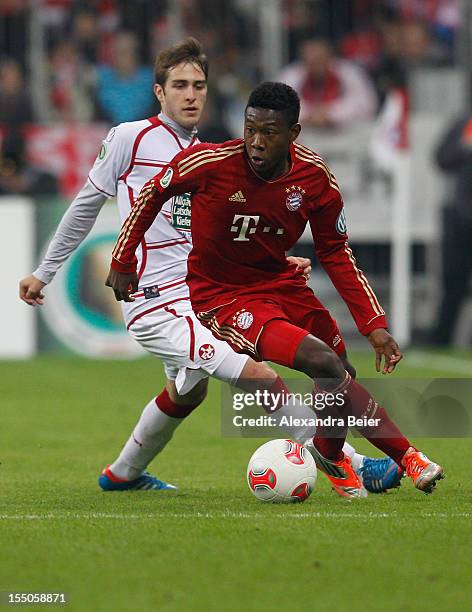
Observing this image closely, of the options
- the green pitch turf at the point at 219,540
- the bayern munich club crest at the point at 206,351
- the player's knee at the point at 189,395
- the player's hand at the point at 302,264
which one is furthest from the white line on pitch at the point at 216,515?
the player's hand at the point at 302,264

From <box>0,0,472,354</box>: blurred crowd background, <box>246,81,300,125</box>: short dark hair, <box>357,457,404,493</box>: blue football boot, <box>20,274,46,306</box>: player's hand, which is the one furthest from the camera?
<box>0,0,472,354</box>: blurred crowd background

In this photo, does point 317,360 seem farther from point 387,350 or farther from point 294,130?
point 294,130

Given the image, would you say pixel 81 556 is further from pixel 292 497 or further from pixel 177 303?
pixel 177 303

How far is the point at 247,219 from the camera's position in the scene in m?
6.43

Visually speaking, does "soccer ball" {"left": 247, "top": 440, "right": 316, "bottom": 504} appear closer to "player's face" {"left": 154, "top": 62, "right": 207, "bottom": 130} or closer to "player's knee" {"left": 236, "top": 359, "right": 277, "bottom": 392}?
"player's knee" {"left": 236, "top": 359, "right": 277, "bottom": 392}

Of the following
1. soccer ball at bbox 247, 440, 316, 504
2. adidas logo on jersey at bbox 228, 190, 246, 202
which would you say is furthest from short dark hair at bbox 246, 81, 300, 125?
soccer ball at bbox 247, 440, 316, 504

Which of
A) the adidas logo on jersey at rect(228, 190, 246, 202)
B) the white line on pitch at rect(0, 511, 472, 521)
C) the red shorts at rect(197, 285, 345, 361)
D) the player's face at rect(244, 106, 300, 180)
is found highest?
the player's face at rect(244, 106, 300, 180)

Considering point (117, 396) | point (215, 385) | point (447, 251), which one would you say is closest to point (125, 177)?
point (117, 396)

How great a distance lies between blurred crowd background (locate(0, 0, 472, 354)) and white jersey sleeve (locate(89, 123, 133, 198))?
9143mm

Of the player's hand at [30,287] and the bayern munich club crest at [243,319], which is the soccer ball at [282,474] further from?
the player's hand at [30,287]

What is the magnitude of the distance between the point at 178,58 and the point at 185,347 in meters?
1.54

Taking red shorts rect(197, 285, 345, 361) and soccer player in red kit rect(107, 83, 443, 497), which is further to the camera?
red shorts rect(197, 285, 345, 361)

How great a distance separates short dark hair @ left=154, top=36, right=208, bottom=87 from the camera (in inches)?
283

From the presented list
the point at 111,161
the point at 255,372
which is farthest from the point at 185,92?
the point at 255,372
